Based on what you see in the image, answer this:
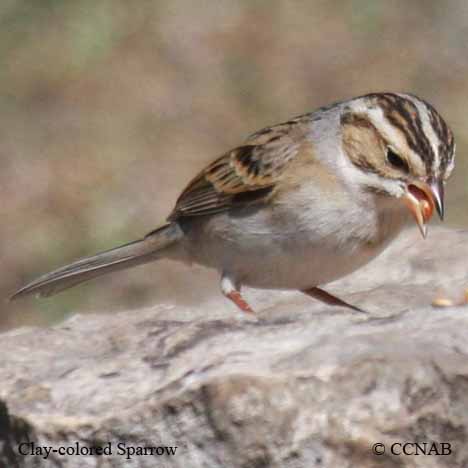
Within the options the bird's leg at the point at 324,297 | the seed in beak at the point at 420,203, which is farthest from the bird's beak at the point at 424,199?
the bird's leg at the point at 324,297

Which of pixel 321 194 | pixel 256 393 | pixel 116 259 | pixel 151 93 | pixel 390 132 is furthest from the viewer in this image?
pixel 151 93

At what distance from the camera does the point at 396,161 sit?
19.1ft

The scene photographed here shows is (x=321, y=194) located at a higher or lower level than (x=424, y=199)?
higher

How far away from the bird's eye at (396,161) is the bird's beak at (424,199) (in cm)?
8

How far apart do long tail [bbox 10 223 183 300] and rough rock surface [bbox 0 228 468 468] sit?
1.63m

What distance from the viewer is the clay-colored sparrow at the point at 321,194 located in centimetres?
579

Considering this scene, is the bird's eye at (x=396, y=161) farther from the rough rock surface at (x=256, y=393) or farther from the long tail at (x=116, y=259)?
the long tail at (x=116, y=259)

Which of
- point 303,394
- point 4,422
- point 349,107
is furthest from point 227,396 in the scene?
point 349,107

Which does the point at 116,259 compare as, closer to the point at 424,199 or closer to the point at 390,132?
the point at 390,132

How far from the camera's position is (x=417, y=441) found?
435 centimetres

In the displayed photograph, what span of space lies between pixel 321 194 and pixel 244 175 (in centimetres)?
67

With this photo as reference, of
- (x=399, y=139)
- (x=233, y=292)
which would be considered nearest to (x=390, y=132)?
(x=399, y=139)

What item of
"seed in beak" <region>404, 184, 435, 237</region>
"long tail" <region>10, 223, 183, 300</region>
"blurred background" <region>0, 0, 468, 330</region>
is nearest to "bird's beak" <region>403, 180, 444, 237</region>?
"seed in beak" <region>404, 184, 435, 237</region>

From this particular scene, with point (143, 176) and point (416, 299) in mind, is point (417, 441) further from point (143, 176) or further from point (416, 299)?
point (143, 176)
